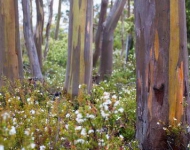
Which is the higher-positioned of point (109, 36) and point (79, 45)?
point (109, 36)

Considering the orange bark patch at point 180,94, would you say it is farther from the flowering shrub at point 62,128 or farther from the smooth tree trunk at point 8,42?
the smooth tree trunk at point 8,42

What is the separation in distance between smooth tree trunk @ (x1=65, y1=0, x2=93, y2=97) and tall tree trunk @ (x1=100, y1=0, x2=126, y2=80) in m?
3.31

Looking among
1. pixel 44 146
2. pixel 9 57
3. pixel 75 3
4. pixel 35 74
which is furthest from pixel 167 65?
pixel 35 74

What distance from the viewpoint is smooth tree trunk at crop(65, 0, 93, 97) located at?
7.22 metres

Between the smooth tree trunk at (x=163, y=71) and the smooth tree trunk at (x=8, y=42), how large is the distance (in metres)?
4.28

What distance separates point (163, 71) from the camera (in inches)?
144

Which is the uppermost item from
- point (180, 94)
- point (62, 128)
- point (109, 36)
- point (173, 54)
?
point (109, 36)

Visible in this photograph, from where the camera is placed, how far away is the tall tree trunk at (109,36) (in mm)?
10547

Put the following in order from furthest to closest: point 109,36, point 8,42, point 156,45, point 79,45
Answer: point 109,36 < point 8,42 < point 79,45 < point 156,45

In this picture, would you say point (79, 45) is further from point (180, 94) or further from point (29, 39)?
point (180, 94)

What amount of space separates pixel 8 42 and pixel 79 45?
152cm

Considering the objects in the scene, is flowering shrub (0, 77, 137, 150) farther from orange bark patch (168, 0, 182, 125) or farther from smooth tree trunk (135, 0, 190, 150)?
orange bark patch (168, 0, 182, 125)

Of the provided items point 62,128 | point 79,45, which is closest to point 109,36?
point 79,45

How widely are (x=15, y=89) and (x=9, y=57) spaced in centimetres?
163
